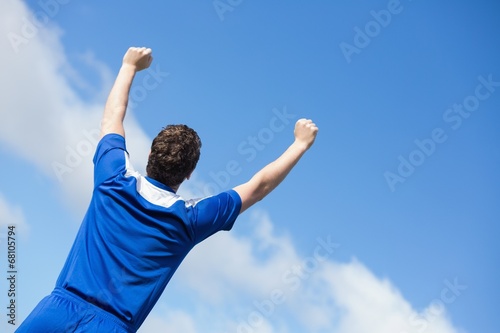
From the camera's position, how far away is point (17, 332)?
364cm

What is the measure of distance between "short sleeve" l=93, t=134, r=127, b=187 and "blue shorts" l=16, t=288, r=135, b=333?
835 millimetres

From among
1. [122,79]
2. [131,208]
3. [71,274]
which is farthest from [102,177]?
[122,79]

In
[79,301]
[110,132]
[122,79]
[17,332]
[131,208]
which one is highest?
[122,79]

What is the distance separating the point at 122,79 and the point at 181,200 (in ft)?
4.22

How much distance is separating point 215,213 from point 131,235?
0.59m

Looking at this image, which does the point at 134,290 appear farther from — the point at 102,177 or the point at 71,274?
the point at 102,177

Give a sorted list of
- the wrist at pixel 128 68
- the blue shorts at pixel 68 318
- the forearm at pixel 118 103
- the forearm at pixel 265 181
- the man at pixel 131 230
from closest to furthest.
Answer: the blue shorts at pixel 68 318 < the man at pixel 131 230 < the forearm at pixel 265 181 < the forearm at pixel 118 103 < the wrist at pixel 128 68

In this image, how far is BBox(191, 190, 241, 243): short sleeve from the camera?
13.8ft

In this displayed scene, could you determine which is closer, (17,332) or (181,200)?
(17,332)

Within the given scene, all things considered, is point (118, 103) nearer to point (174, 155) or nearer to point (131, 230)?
point (174, 155)

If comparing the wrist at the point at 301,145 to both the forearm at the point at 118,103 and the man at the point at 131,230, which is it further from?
the forearm at the point at 118,103

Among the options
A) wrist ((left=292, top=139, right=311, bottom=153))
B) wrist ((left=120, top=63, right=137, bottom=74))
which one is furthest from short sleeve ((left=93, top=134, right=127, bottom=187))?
wrist ((left=292, top=139, right=311, bottom=153))

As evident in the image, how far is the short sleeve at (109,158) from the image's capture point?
4293 mm

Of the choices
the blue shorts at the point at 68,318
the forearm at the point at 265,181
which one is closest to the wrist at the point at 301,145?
the forearm at the point at 265,181
